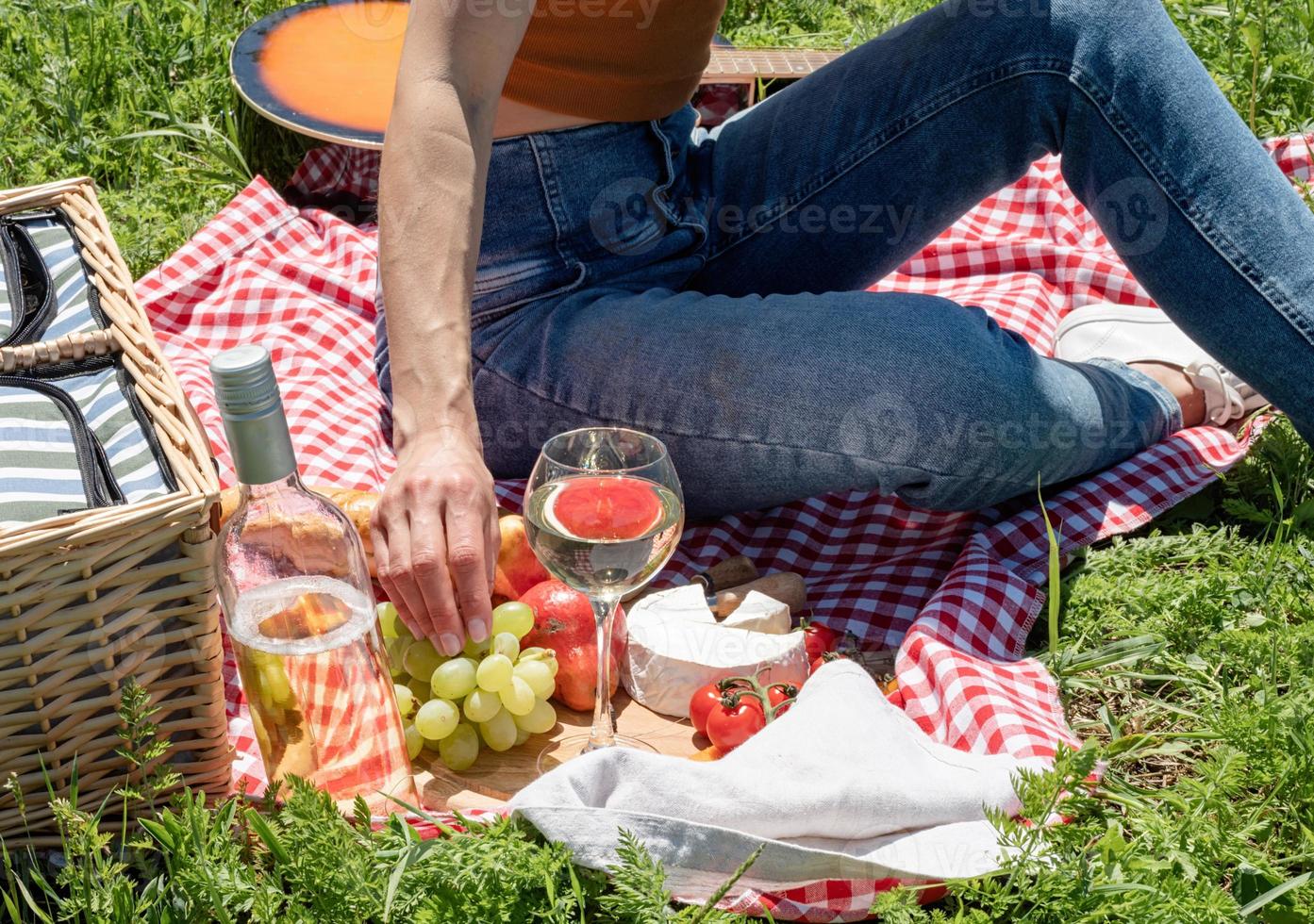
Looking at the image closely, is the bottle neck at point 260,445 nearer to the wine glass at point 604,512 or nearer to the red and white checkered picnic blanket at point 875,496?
the wine glass at point 604,512

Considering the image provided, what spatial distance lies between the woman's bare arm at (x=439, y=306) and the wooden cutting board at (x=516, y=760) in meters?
0.24

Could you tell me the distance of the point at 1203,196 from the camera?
2.03 m

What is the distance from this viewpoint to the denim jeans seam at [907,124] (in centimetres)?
214

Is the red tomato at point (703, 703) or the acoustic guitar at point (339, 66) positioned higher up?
the acoustic guitar at point (339, 66)

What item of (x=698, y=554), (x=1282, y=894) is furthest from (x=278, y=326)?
(x=1282, y=894)

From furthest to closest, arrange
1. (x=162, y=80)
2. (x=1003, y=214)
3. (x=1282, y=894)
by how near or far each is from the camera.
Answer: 1. (x=162, y=80)
2. (x=1003, y=214)
3. (x=1282, y=894)

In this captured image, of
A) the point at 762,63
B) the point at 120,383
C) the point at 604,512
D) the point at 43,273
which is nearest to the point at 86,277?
the point at 43,273

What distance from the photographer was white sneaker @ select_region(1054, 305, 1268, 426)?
2.46 meters

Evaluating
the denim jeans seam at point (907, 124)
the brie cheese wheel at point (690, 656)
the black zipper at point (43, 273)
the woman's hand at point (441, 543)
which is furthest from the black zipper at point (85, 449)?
the denim jeans seam at point (907, 124)

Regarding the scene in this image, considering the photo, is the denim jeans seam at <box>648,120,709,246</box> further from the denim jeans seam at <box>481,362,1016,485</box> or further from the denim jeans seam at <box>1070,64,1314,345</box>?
the denim jeans seam at <box>1070,64,1314,345</box>

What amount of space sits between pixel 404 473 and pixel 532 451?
0.73 meters

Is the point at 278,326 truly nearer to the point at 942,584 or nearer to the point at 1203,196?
the point at 942,584

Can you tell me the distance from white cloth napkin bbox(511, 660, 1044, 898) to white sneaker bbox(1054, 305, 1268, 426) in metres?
1.12

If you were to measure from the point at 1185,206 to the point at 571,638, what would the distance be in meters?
1.14
